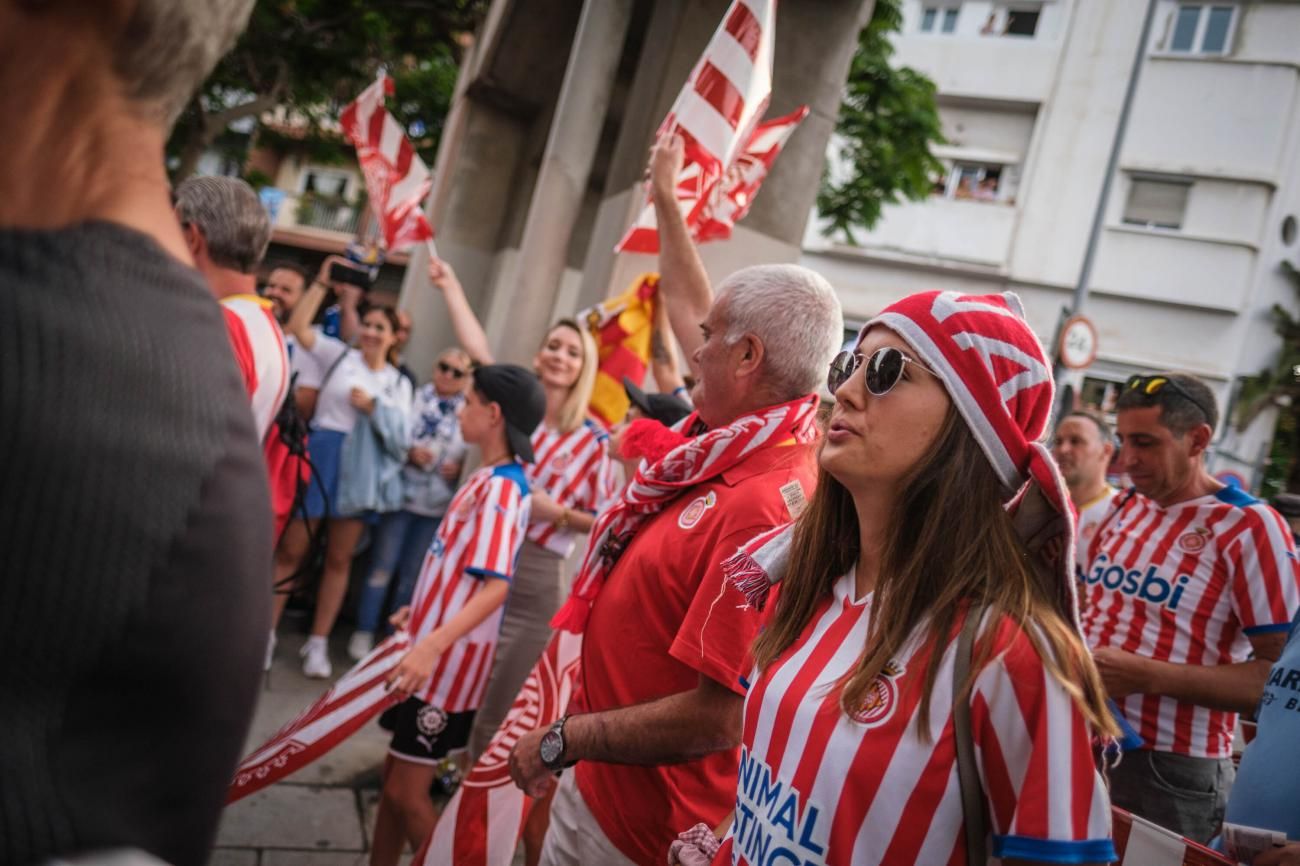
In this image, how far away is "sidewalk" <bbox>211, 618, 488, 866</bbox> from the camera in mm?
3350

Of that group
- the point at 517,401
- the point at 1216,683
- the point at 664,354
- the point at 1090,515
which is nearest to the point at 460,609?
the point at 517,401

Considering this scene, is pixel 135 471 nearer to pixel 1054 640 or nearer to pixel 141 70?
pixel 141 70

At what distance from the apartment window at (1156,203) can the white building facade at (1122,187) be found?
34 millimetres

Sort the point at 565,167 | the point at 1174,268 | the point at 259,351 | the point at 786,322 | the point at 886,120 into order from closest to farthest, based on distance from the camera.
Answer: the point at 786,322 → the point at 259,351 → the point at 565,167 → the point at 886,120 → the point at 1174,268

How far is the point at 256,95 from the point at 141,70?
13.8m

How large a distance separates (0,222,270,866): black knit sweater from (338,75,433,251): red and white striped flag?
5.42 m

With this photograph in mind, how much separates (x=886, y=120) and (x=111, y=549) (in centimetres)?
1137

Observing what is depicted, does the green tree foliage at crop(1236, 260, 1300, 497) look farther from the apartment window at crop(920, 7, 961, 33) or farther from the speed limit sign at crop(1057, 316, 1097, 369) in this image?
the speed limit sign at crop(1057, 316, 1097, 369)

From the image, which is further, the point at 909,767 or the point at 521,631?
the point at 521,631

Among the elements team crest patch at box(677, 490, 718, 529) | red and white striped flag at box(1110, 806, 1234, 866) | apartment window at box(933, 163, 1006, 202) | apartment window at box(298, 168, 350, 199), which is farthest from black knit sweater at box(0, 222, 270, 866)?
→ apartment window at box(298, 168, 350, 199)

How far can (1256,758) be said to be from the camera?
2150 millimetres

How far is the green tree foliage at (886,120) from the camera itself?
10.1m

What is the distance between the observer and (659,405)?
3979 mm

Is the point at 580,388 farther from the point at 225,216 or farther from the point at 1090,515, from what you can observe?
the point at 1090,515
